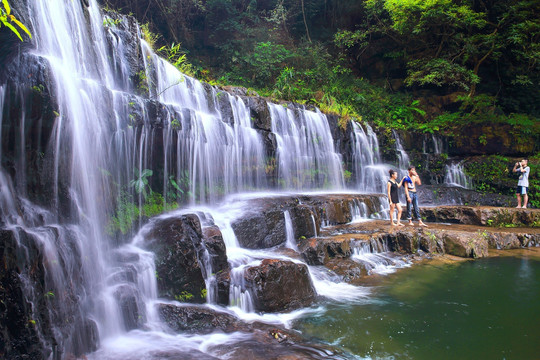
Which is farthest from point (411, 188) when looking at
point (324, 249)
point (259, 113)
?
point (259, 113)

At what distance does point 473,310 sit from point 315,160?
871cm

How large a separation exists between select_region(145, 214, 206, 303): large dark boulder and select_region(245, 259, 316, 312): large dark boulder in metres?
0.87

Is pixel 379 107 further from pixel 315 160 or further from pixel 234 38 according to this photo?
pixel 234 38

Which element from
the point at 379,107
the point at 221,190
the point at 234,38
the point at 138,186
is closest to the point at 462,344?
the point at 138,186

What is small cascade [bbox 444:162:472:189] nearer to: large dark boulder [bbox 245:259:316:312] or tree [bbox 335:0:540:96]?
tree [bbox 335:0:540:96]

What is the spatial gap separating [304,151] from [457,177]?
24.5 ft

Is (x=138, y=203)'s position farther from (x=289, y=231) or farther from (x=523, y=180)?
(x=523, y=180)

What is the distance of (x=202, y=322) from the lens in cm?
473

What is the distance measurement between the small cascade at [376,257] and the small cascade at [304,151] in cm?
492

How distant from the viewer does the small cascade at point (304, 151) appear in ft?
40.7

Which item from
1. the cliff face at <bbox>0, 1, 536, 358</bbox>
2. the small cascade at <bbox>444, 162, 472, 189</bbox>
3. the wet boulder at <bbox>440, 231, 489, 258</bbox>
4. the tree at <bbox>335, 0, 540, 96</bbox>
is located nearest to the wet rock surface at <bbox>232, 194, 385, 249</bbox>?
the cliff face at <bbox>0, 1, 536, 358</bbox>

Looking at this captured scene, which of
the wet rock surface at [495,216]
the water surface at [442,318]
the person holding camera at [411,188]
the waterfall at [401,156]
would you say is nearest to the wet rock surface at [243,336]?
the water surface at [442,318]

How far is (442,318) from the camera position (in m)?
4.88

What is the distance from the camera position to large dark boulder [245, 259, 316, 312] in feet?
17.4
